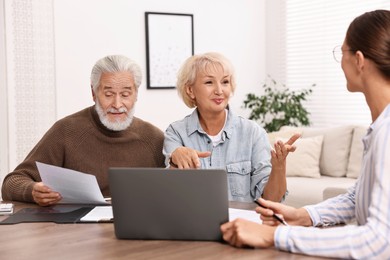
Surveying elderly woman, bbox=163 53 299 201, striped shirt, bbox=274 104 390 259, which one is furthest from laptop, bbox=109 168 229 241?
elderly woman, bbox=163 53 299 201

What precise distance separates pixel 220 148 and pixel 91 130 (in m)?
0.62

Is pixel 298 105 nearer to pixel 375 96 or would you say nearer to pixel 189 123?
pixel 189 123

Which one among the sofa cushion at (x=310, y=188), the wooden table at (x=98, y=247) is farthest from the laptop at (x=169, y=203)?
the sofa cushion at (x=310, y=188)

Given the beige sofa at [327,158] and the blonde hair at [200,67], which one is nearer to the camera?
the blonde hair at [200,67]

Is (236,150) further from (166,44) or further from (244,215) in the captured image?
(166,44)

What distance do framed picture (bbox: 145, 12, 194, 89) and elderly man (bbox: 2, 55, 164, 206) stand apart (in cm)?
300

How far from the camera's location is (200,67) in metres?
2.64

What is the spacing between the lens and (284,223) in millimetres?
1669

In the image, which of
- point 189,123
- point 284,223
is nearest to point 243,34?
point 189,123

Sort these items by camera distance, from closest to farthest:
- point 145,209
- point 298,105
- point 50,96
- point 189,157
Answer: point 145,209 → point 189,157 → point 50,96 → point 298,105

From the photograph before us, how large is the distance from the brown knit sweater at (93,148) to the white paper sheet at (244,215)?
826 millimetres

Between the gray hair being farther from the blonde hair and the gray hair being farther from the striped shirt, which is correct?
the striped shirt

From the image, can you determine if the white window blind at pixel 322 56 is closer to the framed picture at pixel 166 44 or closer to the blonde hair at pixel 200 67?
the framed picture at pixel 166 44

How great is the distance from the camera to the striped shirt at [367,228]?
1386 millimetres
